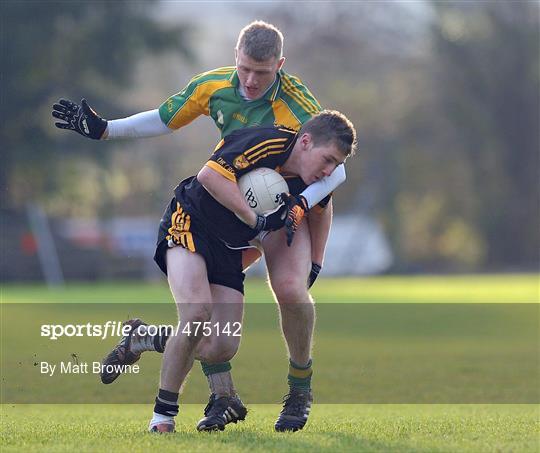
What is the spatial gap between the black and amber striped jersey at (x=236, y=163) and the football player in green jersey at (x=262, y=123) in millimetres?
221

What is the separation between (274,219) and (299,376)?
975mm

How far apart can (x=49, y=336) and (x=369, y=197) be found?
28966 millimetres

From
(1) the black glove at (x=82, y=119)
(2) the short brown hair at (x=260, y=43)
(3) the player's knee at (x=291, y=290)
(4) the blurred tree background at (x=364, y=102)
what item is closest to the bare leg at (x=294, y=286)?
(3) the player's knee at (x=291, y=290)

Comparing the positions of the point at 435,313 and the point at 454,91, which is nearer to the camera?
the point at 435,313

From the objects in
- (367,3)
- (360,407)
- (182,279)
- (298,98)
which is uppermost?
(367,3)

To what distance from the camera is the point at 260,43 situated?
660 centimetres

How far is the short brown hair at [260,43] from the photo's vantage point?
6590mm

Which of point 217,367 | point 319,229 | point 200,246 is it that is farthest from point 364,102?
point 200,246

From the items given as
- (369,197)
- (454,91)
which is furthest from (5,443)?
(454,91)

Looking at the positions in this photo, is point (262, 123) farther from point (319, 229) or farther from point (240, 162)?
point (319, 229)

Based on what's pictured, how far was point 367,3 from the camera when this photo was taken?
180 ft

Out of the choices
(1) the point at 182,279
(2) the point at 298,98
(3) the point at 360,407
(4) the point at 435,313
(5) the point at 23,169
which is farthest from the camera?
(5) the point at 23,169

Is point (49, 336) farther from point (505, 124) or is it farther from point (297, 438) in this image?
point (505, 124)

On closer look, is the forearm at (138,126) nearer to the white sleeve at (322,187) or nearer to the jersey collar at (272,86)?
the jersey collar at (272,86)
